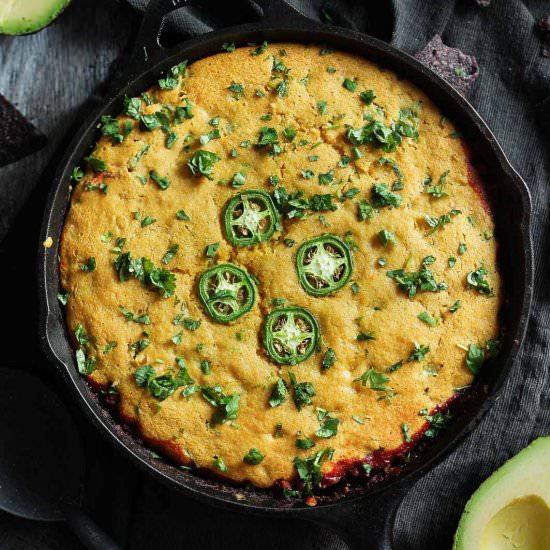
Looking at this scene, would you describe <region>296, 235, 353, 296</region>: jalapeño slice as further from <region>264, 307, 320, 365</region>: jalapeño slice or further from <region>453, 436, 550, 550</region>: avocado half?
<region>453, 436, 550, 550</region>: avocado half

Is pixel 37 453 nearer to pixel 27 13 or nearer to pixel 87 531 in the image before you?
pixel 87 531

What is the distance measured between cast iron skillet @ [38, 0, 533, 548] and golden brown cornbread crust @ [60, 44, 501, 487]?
0.08m

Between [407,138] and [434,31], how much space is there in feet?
2.93

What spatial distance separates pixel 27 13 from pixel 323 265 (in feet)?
6.56

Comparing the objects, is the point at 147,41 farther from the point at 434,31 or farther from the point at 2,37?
the point at 434,31

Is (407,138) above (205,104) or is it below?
above

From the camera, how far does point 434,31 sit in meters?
4.02

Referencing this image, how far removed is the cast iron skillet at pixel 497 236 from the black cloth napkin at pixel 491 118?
1.67 ft

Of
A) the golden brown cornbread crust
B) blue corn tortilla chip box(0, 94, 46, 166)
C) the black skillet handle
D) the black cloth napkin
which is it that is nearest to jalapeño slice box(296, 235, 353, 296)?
the golden brown cornbread crust

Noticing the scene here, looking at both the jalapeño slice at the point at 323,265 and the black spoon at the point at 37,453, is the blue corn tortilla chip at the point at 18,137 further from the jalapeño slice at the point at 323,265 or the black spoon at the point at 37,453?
the jalapeño slice at the point at 323,265

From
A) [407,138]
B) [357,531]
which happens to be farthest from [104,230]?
[357,531]

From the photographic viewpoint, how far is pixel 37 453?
12.7ft

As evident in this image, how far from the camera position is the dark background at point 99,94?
3.85 metres

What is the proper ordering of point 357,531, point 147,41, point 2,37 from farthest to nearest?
point 2,37 → point 147,41 → point 357,531
